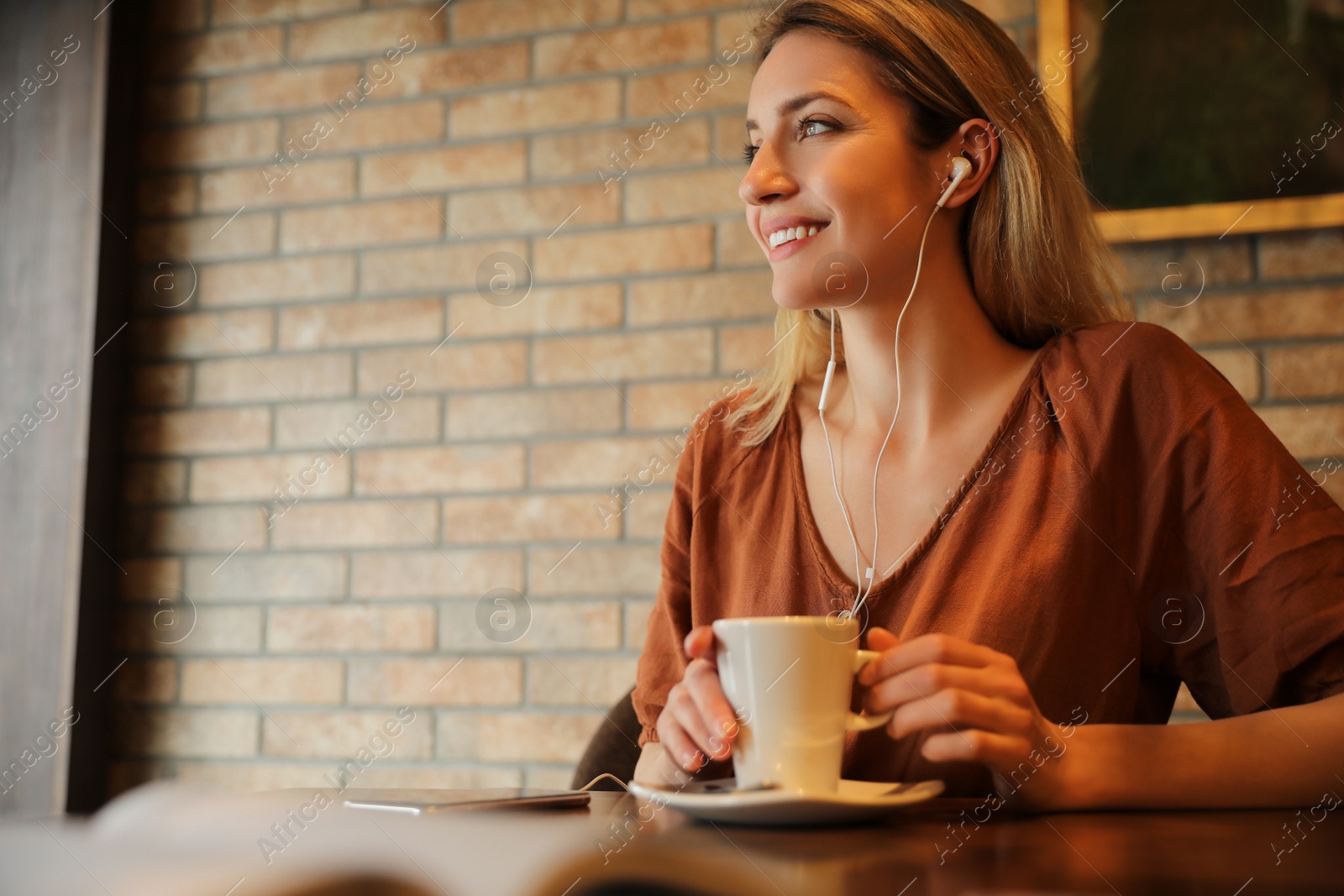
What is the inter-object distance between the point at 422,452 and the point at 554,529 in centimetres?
31

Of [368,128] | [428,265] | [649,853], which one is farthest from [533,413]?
[649,853]

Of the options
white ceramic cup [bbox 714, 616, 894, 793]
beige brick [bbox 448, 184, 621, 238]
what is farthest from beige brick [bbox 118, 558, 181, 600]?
white ceramic cup [bbox 714, 616, 894, 793]

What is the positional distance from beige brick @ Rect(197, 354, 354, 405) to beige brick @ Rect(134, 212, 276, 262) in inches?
8.8

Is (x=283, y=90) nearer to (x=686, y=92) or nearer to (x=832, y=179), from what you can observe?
(x=686, y=92)

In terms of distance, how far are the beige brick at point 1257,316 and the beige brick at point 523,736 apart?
44.9 inches

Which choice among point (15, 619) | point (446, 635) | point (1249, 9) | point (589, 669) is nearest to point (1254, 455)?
point (1249, 9)

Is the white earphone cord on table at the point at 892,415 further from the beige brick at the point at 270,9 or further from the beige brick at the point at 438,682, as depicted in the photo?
the beige brick at the point at 270,9

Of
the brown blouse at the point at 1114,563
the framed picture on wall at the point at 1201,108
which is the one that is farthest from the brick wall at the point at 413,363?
the brown blouse at the point at 1114,563

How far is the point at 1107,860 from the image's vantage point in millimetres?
581

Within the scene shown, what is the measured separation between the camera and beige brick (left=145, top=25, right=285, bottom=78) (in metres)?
2.33

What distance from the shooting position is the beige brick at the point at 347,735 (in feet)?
6.79

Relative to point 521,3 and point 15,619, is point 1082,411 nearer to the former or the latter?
point 521,3

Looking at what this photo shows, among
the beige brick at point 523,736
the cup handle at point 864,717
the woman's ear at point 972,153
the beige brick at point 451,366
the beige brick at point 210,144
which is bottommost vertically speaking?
the beige brick at point 523,736

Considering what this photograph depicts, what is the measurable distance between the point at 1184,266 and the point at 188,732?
6.43ft
